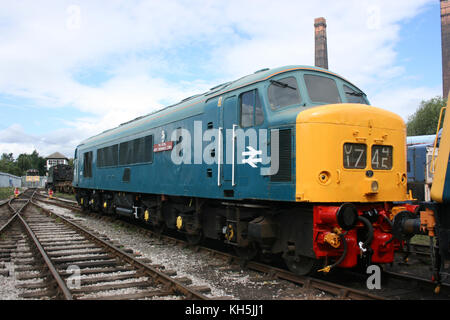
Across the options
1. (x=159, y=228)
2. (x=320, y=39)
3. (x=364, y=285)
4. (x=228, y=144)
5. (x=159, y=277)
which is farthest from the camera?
(x=320, y=39)

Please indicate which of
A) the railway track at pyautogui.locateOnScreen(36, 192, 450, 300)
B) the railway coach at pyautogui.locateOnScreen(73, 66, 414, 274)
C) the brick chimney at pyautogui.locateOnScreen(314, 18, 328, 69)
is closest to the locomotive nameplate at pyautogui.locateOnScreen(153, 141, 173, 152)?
the railway coach at pyautogui.locateOnScreen(73, 66, 414, 274)

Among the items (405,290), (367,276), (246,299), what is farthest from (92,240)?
(405,290)

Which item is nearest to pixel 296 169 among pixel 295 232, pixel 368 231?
pixel 295 232

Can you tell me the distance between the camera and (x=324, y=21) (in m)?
39.2

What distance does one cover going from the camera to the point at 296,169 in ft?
19.6

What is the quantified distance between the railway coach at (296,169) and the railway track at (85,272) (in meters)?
1.63

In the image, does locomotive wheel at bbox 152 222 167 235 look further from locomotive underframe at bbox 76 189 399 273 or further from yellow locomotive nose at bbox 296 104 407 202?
yellow locomotive nose at bbox 296 104 407 202

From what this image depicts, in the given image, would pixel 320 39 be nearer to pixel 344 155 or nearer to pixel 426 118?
pixel 426 118

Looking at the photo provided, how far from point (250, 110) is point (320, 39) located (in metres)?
34.9

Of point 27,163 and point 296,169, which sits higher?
point 27,163

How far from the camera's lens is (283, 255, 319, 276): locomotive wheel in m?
6.26

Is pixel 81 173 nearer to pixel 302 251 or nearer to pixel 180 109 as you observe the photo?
pixel 180 109

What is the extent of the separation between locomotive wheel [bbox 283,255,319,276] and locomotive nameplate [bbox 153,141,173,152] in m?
4.73
